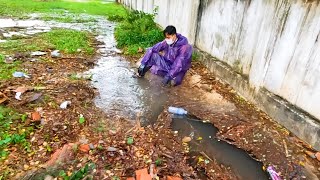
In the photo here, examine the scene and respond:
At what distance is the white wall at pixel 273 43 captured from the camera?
3.56 metres

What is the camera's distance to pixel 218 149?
3.58 meters

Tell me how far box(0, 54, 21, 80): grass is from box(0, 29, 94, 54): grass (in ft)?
→ 2.87

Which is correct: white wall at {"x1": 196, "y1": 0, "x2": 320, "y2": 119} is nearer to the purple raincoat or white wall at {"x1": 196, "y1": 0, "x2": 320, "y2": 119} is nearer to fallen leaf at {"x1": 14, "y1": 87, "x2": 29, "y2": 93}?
the purple raincoat

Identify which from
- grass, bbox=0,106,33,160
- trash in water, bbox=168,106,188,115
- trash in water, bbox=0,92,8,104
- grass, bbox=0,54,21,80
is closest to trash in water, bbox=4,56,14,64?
grass, bbox=0,54,21,80

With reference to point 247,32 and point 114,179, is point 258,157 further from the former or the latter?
point 247,32

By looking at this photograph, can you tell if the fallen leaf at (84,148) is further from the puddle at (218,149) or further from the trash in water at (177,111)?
the trash in water at (177,111)

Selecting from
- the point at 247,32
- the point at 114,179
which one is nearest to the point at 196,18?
the point at 247,32

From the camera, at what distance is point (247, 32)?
15.9 feet

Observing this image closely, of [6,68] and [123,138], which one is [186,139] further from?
[6,68]

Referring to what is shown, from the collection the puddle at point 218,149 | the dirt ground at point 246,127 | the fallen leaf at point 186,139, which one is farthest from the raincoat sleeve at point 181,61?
the fallen leaf at point 186,139

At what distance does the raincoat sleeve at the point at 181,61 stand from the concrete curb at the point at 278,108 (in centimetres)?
84

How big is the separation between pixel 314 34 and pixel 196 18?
12.2ft

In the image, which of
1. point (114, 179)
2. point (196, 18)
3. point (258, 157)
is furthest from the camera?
point (196, 18)

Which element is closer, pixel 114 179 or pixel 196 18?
pixel 114 179
